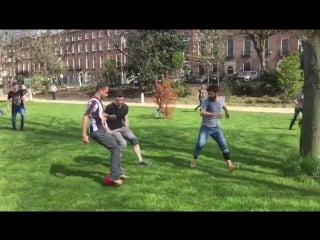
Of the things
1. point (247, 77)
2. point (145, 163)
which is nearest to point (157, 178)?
point (145, 163)

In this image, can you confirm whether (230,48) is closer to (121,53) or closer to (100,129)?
(121,53)

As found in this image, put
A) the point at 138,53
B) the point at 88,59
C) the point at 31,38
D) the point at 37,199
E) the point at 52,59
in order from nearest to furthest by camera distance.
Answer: the point at 37,199 < the point at 138,53 < the point at 31,38 < the point at 52,59 < the point at 88,59

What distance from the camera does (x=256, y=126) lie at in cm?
1608

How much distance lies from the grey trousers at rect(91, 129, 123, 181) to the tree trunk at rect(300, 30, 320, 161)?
3.69m

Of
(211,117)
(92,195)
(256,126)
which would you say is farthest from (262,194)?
(256,126)

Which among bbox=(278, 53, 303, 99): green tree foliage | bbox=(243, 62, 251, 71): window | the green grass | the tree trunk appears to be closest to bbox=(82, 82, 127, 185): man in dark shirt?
the green grass

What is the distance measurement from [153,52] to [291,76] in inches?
646

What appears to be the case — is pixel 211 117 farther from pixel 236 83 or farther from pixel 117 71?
pixel 117 71

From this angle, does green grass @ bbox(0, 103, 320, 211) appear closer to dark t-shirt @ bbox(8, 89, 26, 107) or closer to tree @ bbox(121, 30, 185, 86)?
dark t-shirt @ bbox(8, 89, 26, 107)

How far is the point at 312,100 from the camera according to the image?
8289 mm

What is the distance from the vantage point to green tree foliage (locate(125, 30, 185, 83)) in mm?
43406

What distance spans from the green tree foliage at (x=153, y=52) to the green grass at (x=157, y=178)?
31.0m

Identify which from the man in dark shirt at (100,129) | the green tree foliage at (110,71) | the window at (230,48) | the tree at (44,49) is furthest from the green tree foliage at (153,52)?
the man in dark shirt at (100,129)

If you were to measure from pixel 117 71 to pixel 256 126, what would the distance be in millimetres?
39265
